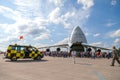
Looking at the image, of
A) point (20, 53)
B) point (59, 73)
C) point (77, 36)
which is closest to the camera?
point (59, 73)

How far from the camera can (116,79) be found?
8844mm

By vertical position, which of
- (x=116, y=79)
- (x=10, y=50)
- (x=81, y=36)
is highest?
(x=81, y=36)

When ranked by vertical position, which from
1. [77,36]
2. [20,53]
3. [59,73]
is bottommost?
[59,73]

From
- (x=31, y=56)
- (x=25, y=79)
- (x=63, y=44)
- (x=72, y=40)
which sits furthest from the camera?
(x=63, y=44)

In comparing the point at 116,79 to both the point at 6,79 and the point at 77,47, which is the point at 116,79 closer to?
the point at 6,79

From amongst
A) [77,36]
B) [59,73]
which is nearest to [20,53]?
[59,73]

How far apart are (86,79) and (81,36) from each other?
49.0m

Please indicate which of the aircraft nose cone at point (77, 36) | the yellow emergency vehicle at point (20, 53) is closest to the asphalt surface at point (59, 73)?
the yellow emergency vehicle at point (20, 53)

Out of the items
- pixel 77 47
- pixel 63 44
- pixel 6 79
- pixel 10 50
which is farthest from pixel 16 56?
pixel 63 44

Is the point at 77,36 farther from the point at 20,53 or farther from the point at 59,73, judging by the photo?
the point at 59,73

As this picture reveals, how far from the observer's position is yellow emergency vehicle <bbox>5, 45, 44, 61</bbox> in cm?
2164

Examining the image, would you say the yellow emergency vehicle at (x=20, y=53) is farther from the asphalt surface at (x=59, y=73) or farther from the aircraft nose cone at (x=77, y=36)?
the aircraft nose cone at (x=77, y=36)

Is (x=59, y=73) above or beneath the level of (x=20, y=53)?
beneath

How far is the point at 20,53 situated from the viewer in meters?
22.2
